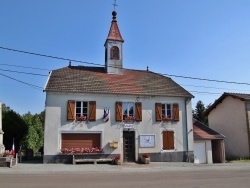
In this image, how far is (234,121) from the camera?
30.1 meters

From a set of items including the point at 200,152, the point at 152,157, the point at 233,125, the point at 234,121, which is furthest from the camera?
the point at 233,125

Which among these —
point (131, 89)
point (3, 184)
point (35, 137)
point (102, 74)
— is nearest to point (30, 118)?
point (35, 137)

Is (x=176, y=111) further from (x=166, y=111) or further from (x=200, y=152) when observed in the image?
(x=200, y=152)

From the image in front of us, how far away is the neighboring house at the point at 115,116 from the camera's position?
22109 millimetres

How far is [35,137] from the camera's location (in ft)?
126

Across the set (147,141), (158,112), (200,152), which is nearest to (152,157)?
(147,141)

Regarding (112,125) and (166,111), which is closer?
(112,125)

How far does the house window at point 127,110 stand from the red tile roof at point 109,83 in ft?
3.44

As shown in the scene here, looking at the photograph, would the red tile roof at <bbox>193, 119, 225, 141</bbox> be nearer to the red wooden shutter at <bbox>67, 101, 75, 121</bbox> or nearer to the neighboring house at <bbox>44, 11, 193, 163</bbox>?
the neighboring house at <bbox>44, 11, 193, 163</bbox>

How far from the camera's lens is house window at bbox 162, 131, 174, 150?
24250mm

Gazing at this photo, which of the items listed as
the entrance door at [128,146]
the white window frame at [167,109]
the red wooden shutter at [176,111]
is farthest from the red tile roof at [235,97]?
the entrance door at [128,146]

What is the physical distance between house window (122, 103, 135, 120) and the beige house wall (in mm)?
12526

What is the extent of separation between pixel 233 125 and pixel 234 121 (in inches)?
18.1

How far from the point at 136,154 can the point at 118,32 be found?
12.5m
